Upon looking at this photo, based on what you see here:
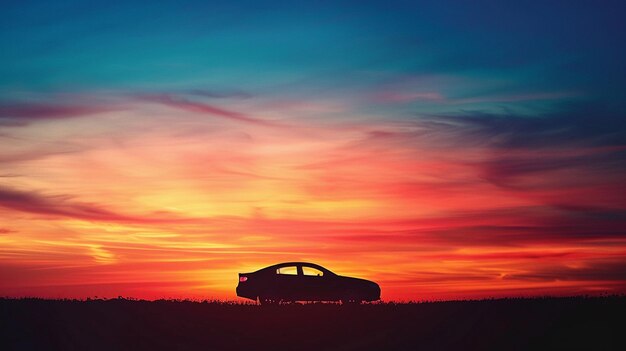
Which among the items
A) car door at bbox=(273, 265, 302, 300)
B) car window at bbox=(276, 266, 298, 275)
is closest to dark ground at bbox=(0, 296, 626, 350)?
car door at bbox=(273, 265, 302, 300)

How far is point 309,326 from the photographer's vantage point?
80.4 ft

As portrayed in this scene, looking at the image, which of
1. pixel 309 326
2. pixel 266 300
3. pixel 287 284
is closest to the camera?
pixel 309 326

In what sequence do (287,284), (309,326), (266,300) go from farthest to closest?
(266,300)
(287,284)
(309,326)

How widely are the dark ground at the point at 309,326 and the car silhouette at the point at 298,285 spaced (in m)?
3.57

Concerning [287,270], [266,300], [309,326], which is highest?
[287,270]

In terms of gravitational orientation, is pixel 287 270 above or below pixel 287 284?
above

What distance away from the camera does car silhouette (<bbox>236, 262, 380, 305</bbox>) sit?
30.8 metres

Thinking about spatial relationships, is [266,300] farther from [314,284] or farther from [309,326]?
[309,326]

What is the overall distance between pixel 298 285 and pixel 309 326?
20.9ft

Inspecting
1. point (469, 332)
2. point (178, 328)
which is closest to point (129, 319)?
point (178, 328)

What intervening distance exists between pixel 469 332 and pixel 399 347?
8.00 ft

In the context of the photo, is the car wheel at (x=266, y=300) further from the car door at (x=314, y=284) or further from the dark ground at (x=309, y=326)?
the dark ground at (x=309, y=326)

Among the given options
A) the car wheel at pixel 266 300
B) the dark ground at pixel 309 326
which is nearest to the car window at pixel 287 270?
the car wheel at pixel 266 300

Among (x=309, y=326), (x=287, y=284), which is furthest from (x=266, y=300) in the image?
(x=309, y=326)
